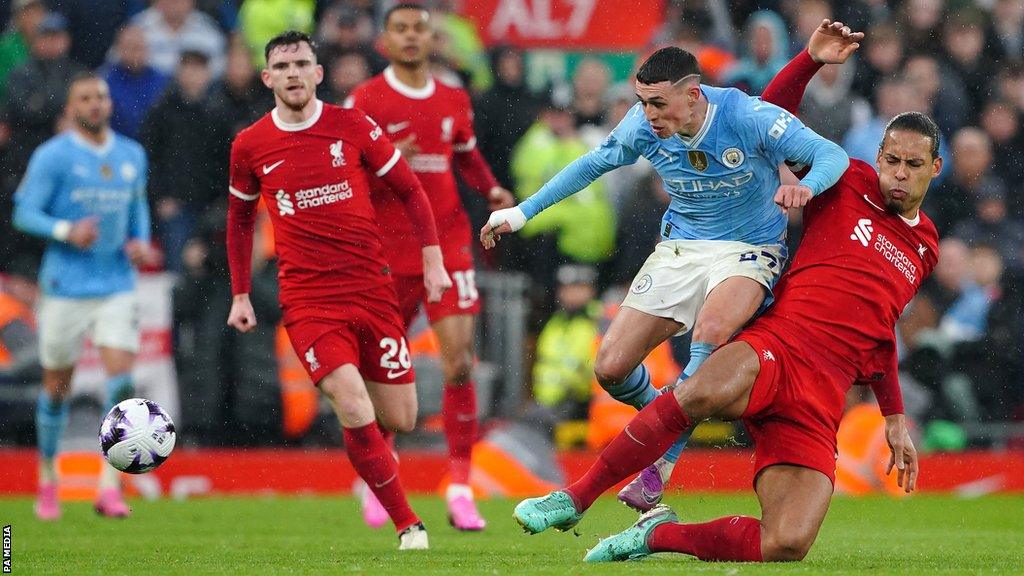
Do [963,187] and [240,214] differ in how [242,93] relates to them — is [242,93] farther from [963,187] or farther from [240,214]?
[963,187]

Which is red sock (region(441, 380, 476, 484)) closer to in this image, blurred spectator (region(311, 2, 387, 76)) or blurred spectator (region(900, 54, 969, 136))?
blurred spectator (region(311, 2, 387, 76))

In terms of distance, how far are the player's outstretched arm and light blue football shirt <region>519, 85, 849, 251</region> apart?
47.5 inches

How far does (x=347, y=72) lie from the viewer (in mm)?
14555

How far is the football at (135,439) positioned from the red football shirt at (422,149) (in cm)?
247

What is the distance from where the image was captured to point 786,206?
709cm

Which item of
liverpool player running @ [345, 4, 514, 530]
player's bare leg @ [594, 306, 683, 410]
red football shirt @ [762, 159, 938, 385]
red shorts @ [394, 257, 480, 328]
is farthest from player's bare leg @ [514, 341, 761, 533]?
red shorts @ [394, 257, 480, 328]

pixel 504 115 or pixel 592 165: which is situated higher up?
pixel 592 165

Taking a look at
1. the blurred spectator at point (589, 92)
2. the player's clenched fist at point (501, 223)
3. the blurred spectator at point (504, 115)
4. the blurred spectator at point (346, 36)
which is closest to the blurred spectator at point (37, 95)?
the blurred spectator at point (346, 36)

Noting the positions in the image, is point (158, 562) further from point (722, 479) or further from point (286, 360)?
point (722, 479)

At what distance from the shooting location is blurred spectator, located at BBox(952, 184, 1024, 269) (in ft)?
50.7

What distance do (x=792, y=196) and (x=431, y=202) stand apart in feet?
12.5

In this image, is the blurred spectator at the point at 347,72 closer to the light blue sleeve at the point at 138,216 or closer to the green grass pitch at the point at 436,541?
the light blue sleeve at the point at 138,216

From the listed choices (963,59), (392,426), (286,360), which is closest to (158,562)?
(392,426)

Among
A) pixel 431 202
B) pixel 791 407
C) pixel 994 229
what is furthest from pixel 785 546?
pixel 994 229
